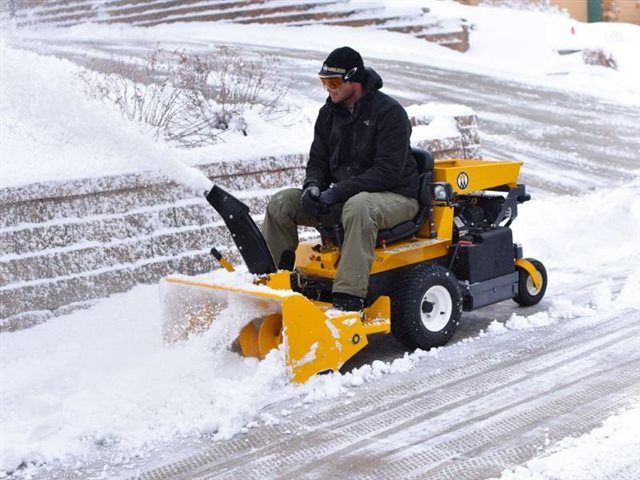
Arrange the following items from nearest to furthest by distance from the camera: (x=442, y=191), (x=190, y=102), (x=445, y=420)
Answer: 1. (x=445, y=420)
2. (x=442, y=191)
3. (x=190, y=102)

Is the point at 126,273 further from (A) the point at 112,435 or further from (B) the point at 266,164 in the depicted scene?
(A) the point at 112,435

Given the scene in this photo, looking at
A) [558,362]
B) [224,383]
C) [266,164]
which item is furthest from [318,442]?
[266,164]

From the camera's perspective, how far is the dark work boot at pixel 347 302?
6.13 meters

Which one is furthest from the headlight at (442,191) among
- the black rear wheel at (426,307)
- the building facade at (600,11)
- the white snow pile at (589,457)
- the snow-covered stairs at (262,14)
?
the building facade at (600,11)

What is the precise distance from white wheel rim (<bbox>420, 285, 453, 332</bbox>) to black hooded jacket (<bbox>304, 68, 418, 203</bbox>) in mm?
626

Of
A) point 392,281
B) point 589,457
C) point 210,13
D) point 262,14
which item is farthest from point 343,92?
point 210,13

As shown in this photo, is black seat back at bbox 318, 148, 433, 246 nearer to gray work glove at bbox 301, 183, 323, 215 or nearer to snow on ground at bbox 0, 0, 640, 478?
gray work glove at bbox 301, 183, 323, 215

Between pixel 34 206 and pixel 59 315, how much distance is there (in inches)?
31.4

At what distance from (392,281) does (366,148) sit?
850 millimetres

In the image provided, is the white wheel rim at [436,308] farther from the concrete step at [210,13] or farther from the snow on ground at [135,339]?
the concrete step at [210,13]

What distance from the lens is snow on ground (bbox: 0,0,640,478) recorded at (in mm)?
5238

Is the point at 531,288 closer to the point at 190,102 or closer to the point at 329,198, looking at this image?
the point at 329,198

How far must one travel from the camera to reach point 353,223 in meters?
6.16

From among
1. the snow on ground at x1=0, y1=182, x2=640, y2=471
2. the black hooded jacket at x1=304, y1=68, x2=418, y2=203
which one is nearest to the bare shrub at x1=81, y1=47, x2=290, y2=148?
the snow on ground at x1=0, y1=182, x2=640, y2=471
